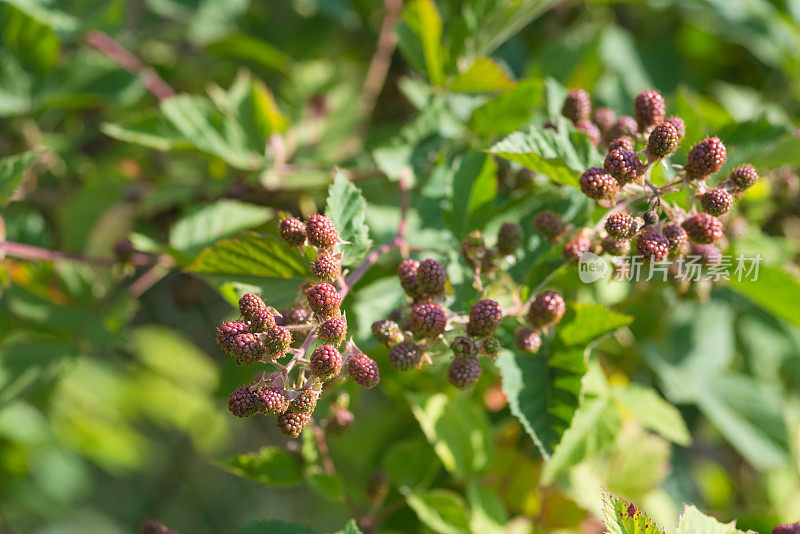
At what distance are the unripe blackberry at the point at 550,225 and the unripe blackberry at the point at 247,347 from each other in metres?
0.56

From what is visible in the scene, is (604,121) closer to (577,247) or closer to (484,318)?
(577,247)

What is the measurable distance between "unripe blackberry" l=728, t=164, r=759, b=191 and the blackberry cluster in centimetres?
67

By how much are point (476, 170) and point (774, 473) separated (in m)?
1.47

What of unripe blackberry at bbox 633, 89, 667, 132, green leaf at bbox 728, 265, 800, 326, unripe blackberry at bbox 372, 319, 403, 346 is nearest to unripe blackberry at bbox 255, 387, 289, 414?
unripe blackberry at bbox 372, 319, 403, 346

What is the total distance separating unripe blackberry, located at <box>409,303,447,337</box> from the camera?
107cm

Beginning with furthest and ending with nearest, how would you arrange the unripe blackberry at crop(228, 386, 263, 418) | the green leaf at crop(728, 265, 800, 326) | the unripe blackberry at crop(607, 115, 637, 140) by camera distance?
the green leaf at crop(728, 265, 800, 326) → the unripe blackberry at crop(607, 115, 637, 140) → the unripe blackberry at crop(228, 386, 263, 418)

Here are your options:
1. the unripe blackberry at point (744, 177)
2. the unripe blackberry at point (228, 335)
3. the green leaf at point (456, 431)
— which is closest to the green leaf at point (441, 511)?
the green leaf at point (456, 431)

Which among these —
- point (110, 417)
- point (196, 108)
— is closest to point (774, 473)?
point (196, 108)

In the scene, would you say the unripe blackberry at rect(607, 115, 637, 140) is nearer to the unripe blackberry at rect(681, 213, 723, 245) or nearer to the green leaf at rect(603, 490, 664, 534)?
the unripe blackberry at rect(681, 213, 723, 245)

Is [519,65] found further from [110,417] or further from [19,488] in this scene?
[19,488]

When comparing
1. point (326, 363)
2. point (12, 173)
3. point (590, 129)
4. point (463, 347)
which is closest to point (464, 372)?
point (463, 347)

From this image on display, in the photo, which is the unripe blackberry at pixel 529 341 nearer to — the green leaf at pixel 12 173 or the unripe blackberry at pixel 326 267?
the unripe blackberry at pixel 326 267

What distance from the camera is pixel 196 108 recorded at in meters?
1.70

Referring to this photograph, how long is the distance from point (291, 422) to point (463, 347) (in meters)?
0.30
